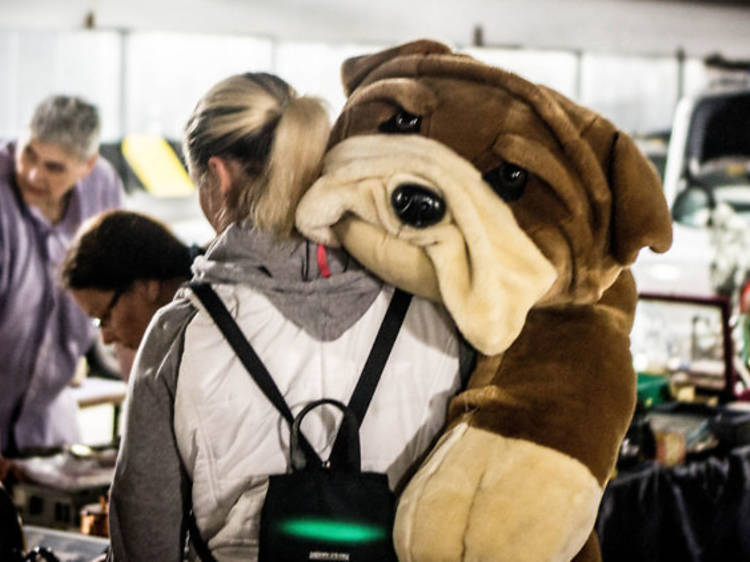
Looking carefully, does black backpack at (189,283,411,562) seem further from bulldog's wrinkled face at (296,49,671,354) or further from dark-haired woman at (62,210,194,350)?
dark-haired woman at (62,210,194,350)

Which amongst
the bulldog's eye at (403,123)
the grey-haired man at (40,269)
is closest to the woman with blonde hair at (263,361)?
the bulldog's eye at (403,123)

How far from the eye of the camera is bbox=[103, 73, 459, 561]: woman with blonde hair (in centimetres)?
147

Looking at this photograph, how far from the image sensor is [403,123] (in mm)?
1512

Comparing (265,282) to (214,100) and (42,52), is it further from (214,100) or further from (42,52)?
(42,52)

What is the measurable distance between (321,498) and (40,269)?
2128mm

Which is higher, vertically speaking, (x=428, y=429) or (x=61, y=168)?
(x=61, y=168)

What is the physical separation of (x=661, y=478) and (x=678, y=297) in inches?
31.9

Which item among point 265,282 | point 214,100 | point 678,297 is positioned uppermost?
point 214,100

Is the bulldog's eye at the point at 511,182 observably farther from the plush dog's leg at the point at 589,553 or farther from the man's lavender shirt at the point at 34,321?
the man's lavender shirt at the point at 34,321

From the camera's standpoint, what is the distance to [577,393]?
148cm

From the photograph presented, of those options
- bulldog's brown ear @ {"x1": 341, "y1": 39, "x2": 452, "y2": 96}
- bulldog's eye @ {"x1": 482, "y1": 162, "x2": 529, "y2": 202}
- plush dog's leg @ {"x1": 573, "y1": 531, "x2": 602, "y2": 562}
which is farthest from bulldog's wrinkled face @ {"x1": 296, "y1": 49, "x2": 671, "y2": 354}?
plush dog's leg @ {"x1": 573, "y1": 531, "x2": 602, "y2": 562}

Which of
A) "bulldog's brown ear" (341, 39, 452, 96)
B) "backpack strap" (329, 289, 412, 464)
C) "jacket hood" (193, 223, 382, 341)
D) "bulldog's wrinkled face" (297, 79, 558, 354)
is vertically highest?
"bulldog's brown ear" (341, 39, 452, 96)

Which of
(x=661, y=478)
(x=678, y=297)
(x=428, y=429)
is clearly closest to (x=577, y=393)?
(x=428, y=429)

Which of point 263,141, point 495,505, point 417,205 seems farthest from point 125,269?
point 495,505
